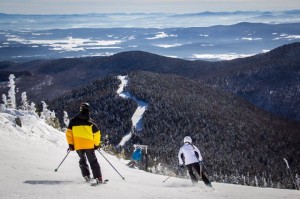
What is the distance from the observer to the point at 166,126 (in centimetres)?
15188

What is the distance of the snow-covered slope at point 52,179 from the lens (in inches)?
509

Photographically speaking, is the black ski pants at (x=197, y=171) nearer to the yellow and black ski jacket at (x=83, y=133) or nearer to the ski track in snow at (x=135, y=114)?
the yellow and black ski jacket at (x=83, y=133)

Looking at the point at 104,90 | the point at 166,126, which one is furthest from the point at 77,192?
the point at 104,90

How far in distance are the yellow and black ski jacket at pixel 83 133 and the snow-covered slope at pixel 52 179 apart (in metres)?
1.28

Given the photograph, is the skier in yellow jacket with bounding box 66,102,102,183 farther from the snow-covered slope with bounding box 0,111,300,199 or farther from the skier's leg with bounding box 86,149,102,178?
the snow-covered slope with bounding box 0,111,300,199

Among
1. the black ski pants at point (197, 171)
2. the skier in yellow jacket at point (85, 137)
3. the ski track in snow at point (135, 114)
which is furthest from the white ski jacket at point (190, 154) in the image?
the ski track in snow at point (135, 114)

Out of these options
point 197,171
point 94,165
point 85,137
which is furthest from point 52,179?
point 197,171

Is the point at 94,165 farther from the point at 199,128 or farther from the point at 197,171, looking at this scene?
the point at 199,128

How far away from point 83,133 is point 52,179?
1872 millimetres

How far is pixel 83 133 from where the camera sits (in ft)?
49.8

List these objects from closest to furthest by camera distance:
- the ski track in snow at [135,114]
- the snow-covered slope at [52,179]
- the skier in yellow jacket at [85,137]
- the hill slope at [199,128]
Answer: the snow-covered slope at [52,179], the skier in yellow jacket at [85,137], the hill slope at [199,128], the ski track in snow at [135,114]

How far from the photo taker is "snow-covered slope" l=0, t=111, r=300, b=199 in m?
12.9

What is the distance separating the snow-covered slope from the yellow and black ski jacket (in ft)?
4.20

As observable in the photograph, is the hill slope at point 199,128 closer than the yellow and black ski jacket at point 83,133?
No
